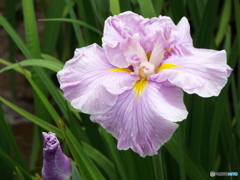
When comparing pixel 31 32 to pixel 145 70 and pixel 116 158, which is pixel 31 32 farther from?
pixel 145 70

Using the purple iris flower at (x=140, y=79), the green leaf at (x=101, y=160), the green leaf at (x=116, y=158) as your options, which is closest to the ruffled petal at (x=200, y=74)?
the purple iris flower at (x=140, y=79)

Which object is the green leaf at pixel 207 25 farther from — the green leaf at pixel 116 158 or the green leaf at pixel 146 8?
the green leaf at pixel 116 158

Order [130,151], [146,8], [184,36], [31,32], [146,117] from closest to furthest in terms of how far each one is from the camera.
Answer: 1. [146,117]
2. [184,36]
3. [130,151]
4. [146,8]
5. [31,32]

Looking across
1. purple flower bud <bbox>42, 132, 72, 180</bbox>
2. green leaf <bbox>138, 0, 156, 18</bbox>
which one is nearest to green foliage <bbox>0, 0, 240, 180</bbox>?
green leaf <bbox>138, 0, 156, 18</bbox>

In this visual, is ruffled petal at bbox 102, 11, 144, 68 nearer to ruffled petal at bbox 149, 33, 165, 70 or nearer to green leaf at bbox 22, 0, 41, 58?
ruffled petal at bbox 149, 33, 165, 70

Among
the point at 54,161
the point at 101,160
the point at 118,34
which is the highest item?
the point at 118,34

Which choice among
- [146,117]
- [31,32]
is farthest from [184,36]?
[31,32]

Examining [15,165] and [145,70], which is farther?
[15,165]

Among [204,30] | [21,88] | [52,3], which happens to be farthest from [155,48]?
[21,88]
